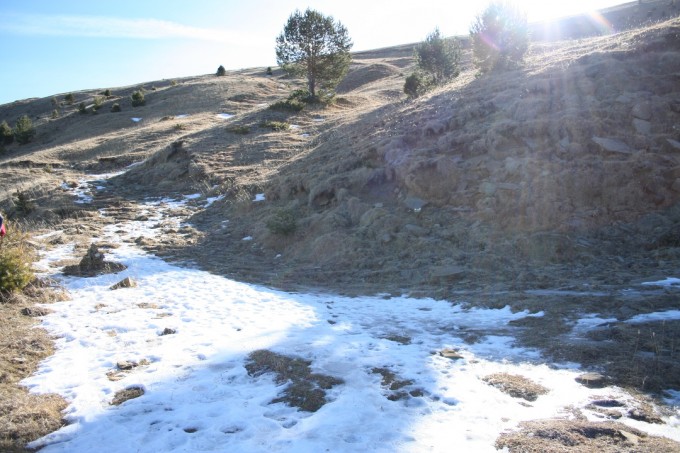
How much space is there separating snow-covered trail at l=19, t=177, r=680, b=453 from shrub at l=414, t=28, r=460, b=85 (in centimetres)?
2499

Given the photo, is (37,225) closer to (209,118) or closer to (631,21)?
(209,118)

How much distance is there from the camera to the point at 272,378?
5000 mm

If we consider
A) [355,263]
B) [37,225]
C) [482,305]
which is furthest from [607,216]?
[37,225]

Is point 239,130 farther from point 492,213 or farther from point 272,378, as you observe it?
point 272,378

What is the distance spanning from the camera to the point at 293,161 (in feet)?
56.8

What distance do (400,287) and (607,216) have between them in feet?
14.6

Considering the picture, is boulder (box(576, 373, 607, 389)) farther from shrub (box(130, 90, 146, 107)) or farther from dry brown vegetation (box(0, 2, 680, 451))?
shrub (box(130, 90, 146, 107))

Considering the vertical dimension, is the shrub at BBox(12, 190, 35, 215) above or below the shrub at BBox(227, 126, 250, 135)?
below

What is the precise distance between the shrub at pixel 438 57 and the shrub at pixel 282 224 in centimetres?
2077

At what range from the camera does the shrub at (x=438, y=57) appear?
28978mm

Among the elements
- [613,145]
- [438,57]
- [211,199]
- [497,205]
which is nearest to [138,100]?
[438,57]

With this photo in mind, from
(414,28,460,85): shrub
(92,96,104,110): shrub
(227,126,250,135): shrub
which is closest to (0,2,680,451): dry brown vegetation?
(227,126,250,135): shrub

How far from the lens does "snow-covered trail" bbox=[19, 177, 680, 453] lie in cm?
383

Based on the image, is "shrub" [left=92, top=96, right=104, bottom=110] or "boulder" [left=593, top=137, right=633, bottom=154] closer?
"boulder" [left=593, top=137, right=633, bottom=154]
